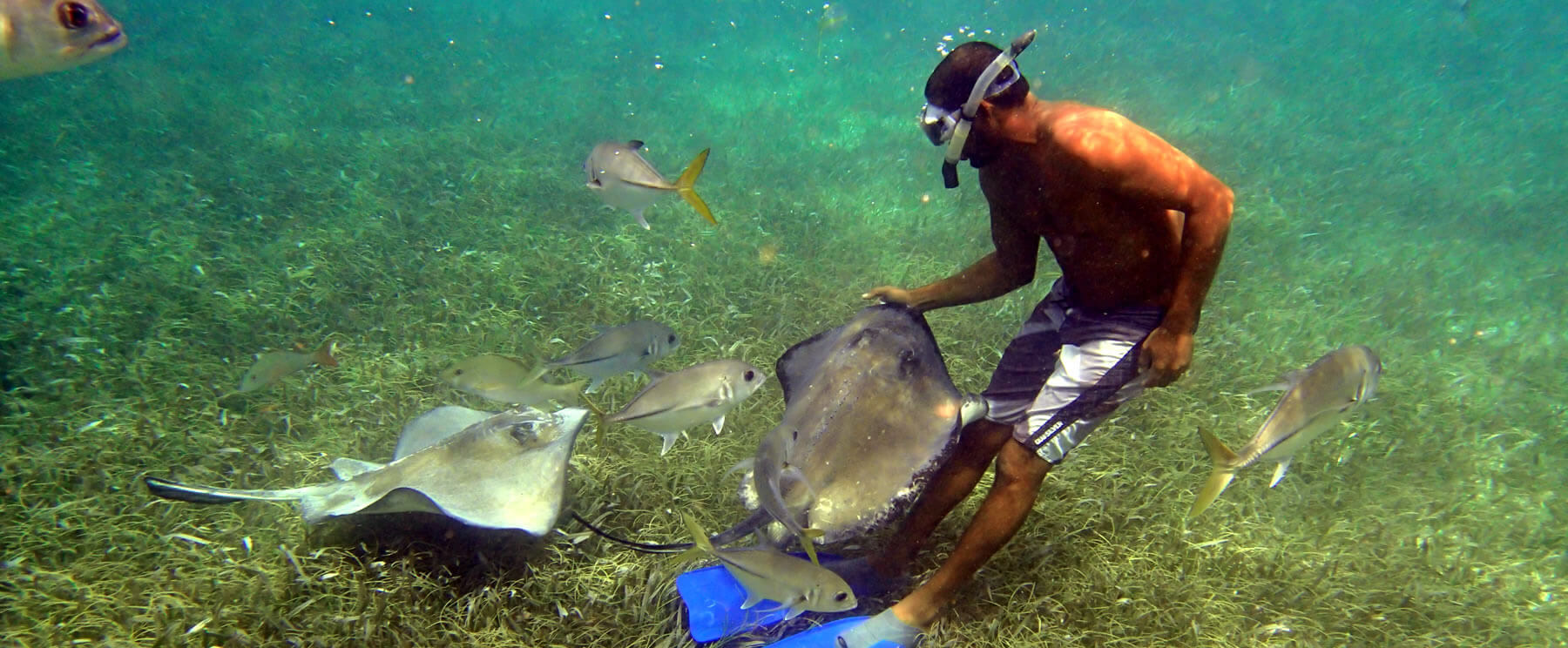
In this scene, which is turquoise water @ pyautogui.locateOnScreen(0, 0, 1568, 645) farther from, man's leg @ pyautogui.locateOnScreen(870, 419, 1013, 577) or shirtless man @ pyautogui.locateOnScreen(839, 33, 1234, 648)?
shirtless man @ pyautogui.locateOnScreen(839, 33, 1234, 648)

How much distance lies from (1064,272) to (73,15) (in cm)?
425

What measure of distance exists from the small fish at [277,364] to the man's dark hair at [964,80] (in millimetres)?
3970

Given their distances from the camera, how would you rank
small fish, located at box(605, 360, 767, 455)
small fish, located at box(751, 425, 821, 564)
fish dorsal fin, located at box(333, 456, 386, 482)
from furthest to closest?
fish dorsal fin, located at box(333, 456, 386, 482) → small fish, located at box(605, 360, 767, 455) → small fish, located at box(751, 425, 821, 564)

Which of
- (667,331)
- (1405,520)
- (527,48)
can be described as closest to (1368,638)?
(1405,520)

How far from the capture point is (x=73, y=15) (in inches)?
85.2

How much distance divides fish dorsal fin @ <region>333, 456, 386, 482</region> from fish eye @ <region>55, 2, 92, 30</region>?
204 centimetres

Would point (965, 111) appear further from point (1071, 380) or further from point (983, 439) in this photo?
point (983, 439)

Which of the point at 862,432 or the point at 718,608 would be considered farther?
the point at 718,608

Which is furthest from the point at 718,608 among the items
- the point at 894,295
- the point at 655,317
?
the point at 655,317

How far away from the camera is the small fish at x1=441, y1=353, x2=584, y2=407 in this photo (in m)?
3.39

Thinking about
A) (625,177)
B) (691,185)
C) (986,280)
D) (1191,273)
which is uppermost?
(1191,273)

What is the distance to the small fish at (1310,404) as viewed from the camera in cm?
257

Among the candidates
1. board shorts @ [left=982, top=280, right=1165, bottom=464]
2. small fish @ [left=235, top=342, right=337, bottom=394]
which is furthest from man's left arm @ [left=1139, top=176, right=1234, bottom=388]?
small fish @ [left=235, top=342, right=337, bottom=394]

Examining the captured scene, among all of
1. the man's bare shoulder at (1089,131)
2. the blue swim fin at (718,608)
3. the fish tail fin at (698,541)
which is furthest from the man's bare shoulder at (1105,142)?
the blue swim fin at (718,608)
